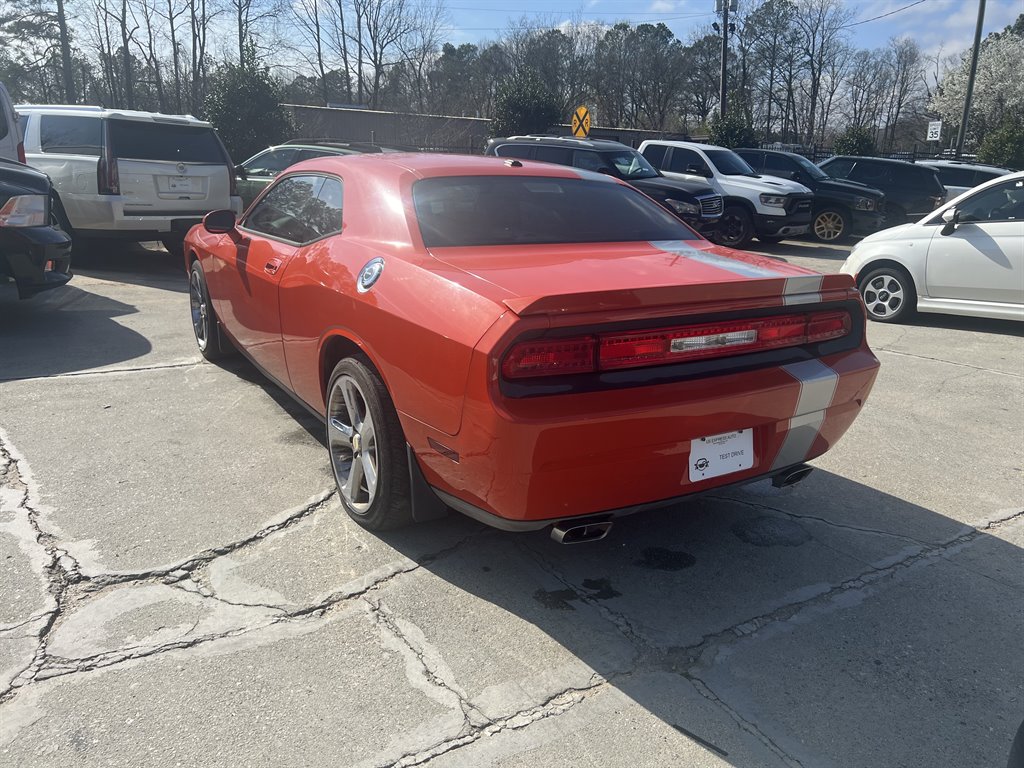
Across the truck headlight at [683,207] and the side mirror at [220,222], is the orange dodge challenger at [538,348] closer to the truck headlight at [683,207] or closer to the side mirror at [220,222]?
the side mirror at [220,222]

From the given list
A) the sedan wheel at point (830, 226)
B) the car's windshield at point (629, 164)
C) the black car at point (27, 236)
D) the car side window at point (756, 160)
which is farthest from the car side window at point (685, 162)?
the black car at point (27, 236)

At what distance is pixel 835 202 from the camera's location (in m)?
15.4

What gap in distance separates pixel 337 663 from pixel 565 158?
12.0 metres

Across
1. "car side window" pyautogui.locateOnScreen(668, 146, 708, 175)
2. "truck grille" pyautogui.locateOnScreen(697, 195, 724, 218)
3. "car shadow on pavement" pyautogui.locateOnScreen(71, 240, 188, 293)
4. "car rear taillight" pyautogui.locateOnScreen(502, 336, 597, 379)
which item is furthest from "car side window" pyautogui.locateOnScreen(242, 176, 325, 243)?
"car side window" pyautogui.locateOnScreen(668, 146, 708, 175)

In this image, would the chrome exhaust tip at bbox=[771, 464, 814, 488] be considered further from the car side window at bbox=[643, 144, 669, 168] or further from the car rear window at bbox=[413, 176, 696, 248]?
the car side window at bbox=[643, 144, 669, 168]

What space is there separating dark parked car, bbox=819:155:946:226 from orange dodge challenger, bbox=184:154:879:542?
555 inches

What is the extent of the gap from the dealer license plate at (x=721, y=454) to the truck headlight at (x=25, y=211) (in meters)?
5.77

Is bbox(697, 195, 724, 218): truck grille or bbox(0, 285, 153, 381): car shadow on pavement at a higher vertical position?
bbox(697, 195, 724, 218): truck grille

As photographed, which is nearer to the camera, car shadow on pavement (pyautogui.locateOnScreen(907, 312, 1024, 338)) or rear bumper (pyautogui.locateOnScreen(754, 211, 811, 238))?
car shadow on pavement (pyautogui.locateOnScreen(907, 312, 1024, 338))

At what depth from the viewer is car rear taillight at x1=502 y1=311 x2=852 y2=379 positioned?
101 inches

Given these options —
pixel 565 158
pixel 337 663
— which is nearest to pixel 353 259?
pixel 337 663

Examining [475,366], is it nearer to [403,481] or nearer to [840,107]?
[403,481]

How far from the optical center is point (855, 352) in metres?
3.32

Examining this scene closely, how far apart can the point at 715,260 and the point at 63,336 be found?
549cm
